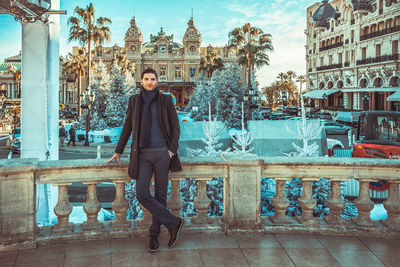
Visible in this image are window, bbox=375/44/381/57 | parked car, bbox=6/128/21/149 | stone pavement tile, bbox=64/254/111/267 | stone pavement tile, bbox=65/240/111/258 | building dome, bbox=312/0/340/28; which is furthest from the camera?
building dome, bbox=312/0/340/28

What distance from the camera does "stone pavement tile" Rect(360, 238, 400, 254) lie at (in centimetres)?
400

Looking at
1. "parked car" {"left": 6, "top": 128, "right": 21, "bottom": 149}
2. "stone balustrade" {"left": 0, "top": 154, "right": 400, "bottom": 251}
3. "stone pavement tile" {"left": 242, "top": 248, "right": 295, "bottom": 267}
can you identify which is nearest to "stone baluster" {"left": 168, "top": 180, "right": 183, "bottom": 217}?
"stone balustrade" {"left": 0, "top": 154, "right": 400, "bottom": 251}

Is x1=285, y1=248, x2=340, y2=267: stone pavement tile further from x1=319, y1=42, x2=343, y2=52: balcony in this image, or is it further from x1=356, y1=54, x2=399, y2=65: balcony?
x1=319, y1=42, x2=343, y2=52: balcony

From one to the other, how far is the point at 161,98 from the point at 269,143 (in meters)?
9.42

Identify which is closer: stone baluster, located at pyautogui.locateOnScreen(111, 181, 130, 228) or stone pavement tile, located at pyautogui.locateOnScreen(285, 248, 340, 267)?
stone pavement tile, located at pyautogui.locateOnScreen(285, 248, 340, 267)

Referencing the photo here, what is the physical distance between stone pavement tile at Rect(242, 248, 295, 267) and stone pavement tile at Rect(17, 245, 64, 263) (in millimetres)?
1990

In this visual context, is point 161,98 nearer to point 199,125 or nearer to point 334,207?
point 334,207

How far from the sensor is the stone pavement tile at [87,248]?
383 cm

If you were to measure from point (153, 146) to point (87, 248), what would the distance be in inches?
53.6

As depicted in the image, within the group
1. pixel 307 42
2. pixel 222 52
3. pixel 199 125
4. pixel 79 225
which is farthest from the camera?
pixel 222 52

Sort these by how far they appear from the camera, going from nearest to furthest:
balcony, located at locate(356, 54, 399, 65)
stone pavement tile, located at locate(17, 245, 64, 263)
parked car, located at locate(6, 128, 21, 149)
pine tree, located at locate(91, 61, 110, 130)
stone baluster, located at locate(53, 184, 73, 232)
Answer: stone pavement tile, located at locate(17, 245, 64, 263), stone baluster, located at locate(53, 184, 73, 232), parked car, located at locate(6, 128, 21, 149), pine tree, located at locate(91, 61, 110, 130), balcony, located at locate(356, 54, 399, 65)

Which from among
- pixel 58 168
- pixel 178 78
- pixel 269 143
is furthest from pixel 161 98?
pixel 178 78

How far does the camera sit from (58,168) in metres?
4.11

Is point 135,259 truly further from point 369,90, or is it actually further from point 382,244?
point 369,90
